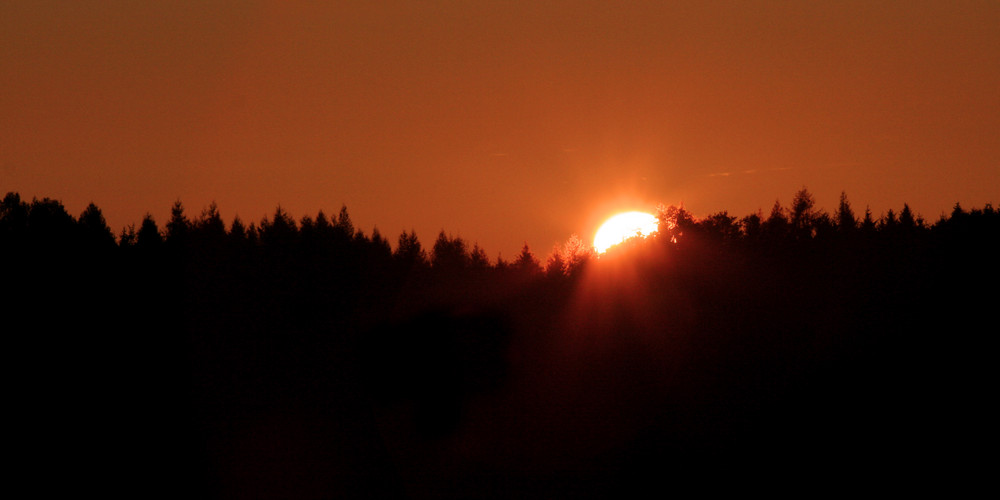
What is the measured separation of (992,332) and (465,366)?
17520 mm

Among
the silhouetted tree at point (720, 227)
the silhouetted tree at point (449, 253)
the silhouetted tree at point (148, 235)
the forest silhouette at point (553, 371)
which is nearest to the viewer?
the forest silhouette at point (553, 371)

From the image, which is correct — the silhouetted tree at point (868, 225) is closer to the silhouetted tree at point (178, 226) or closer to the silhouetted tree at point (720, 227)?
the silhouetted tree at point (720, 227)

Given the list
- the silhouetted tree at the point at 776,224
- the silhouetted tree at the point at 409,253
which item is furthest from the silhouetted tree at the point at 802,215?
the silhouetted tree at the point at 409,253

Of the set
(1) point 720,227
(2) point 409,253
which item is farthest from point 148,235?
(1) point 720,227

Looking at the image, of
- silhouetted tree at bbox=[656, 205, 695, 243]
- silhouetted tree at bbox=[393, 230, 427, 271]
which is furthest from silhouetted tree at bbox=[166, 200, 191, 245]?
silhouetted tree at bbox=[656, 205, 695, 243]

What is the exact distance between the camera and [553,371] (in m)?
33.8

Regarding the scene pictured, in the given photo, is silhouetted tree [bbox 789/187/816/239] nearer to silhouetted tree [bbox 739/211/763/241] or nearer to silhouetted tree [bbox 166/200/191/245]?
silhouetted tree [bbox 739/211/763/241]

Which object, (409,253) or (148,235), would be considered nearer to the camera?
(148,235)

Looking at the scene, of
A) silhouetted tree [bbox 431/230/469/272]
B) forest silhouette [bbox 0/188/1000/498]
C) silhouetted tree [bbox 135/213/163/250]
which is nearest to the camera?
forest silhouette [bbox 0/188/1000/498]

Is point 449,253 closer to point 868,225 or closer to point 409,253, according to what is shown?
point 409,253

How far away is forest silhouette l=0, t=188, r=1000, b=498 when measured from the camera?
27.7m

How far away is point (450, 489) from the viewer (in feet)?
90.9

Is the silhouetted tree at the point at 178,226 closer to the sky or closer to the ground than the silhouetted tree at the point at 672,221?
closer to the sky

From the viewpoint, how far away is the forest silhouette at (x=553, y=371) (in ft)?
90.9
